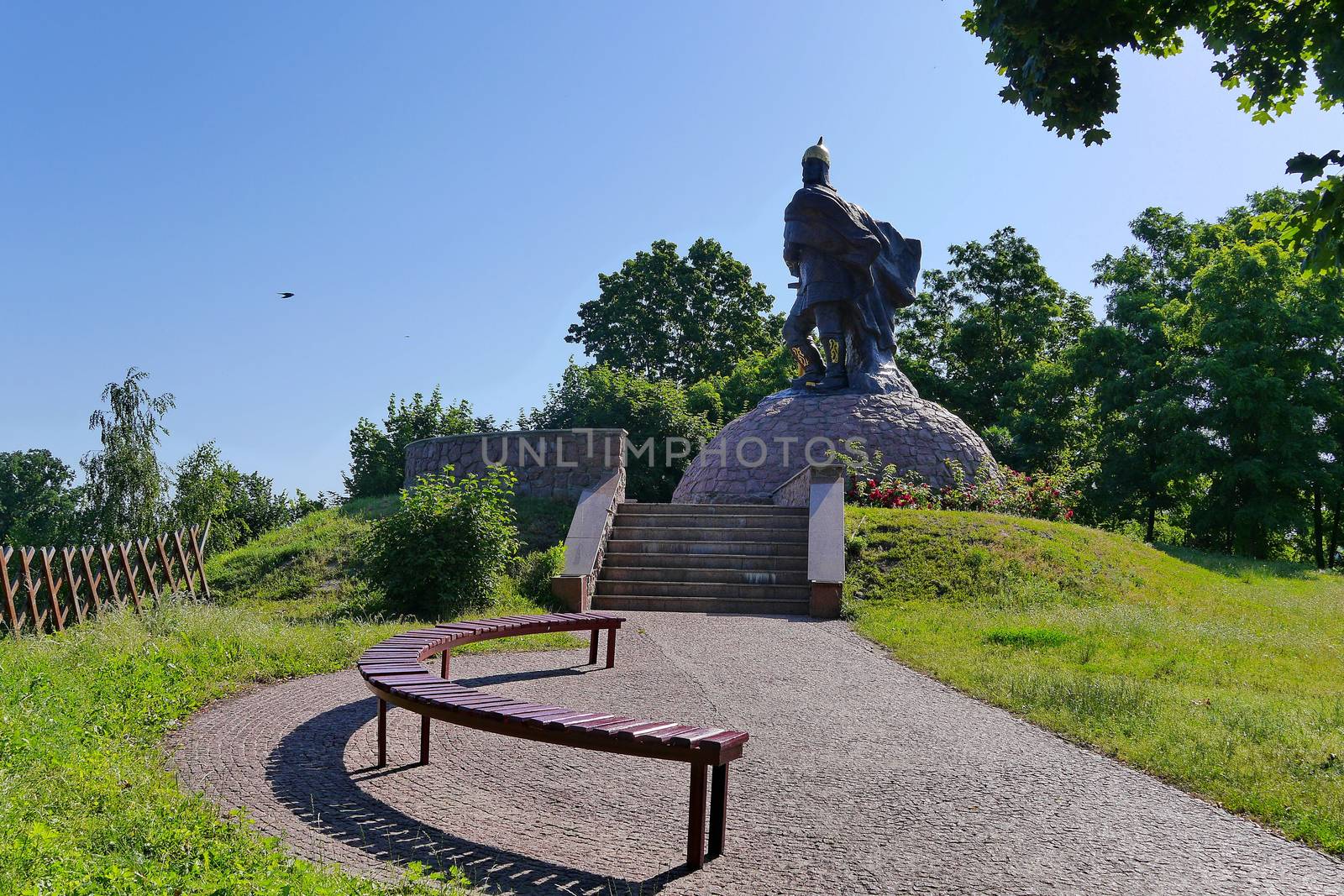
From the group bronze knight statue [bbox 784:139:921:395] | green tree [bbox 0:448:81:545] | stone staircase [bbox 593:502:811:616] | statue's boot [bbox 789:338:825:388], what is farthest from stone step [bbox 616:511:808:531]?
green tree [bbox 0:448:81:545]

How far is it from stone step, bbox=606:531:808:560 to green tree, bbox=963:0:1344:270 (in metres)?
7.95

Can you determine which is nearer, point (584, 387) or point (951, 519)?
point (951, 519)

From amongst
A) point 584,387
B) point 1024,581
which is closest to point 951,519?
point 1024,581

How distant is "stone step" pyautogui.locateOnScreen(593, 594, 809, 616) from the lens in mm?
11758

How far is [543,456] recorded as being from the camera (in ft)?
57.5

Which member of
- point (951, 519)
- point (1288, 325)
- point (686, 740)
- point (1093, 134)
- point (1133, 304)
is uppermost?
point (1133, 304)

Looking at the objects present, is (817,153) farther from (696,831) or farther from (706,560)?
(696,831)

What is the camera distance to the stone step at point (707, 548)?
43.2ft

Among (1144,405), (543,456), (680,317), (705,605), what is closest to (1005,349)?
(1144,405)

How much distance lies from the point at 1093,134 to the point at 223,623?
26.4ft

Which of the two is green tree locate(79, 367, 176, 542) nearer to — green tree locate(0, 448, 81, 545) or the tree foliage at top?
the tree foliage at top

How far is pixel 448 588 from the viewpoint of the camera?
1068 cm

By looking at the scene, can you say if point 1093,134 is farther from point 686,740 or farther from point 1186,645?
point 1186,645

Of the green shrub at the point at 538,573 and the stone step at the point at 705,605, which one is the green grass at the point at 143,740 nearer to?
the green shrub at the point at 538,573
